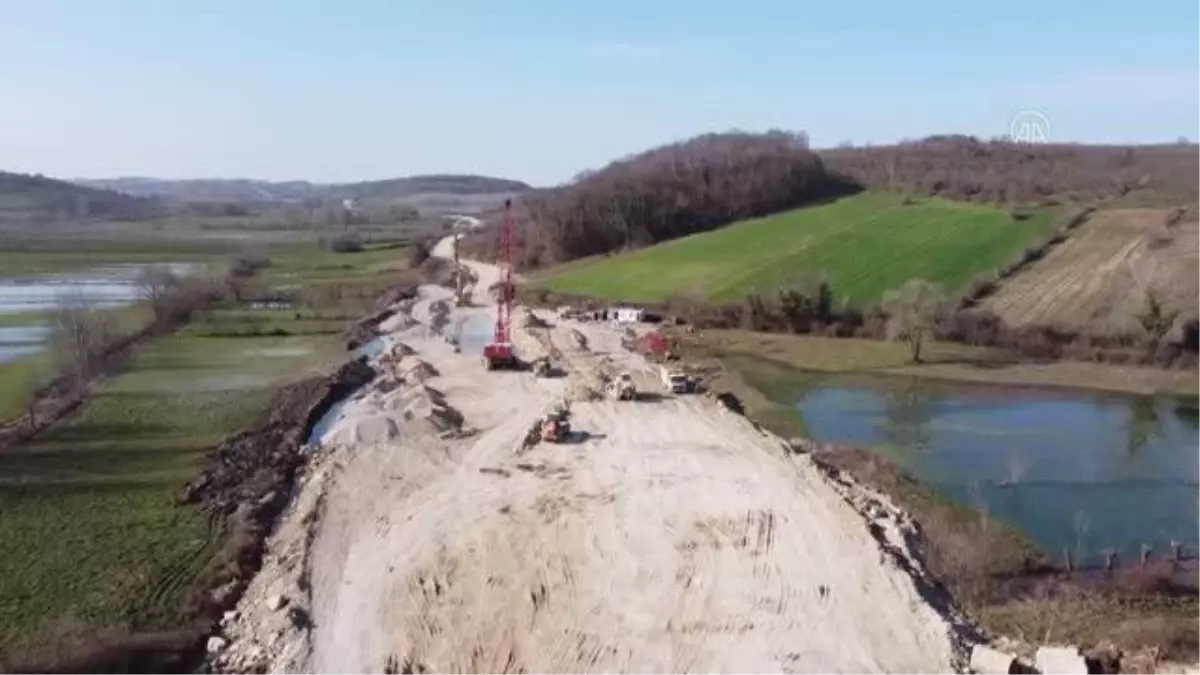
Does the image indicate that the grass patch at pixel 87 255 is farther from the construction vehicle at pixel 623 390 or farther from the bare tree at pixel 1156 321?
the bare tree at pixel 1156 321

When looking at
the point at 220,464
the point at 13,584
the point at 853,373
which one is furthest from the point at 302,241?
the point at 13,584

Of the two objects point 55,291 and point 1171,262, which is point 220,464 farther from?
point 1171,262

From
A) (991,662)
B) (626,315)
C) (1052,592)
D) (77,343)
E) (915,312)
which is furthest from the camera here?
(626,315)

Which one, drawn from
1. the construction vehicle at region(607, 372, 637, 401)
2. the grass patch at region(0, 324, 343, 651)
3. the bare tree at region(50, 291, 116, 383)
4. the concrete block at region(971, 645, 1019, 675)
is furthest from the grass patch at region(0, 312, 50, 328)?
the concrete block at region(971, 645, 1019, 675)

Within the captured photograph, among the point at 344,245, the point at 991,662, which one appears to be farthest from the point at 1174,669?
the point at 344,245

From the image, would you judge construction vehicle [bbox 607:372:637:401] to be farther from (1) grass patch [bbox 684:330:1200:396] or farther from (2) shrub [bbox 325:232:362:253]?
(2) shrub [bbox 325:232:362:253]

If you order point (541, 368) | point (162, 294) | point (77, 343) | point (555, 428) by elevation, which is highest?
point (162, 294)

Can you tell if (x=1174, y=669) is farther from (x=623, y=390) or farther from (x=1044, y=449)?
(x=623, y=390)
